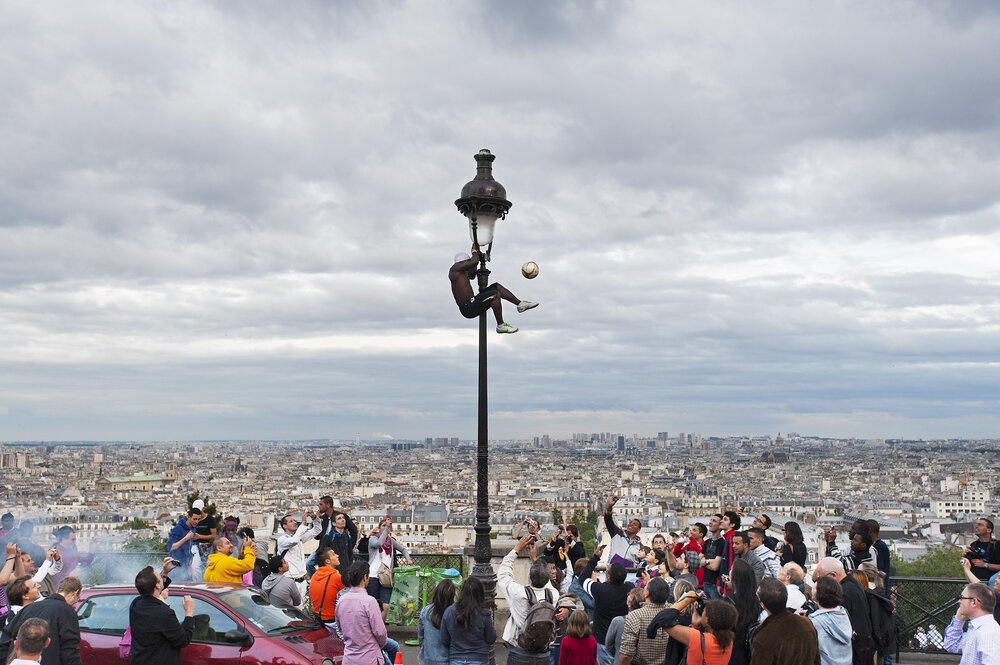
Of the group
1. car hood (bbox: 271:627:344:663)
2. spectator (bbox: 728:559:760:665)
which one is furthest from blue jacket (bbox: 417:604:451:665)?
spectator (bbox: 728:559:760:665)

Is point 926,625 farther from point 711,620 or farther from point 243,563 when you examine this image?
point 243,563

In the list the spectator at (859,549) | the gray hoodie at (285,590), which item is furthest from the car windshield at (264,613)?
the spectator at (859,549)

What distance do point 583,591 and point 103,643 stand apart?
4953 mm

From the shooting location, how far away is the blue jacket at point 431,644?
7.44 metres

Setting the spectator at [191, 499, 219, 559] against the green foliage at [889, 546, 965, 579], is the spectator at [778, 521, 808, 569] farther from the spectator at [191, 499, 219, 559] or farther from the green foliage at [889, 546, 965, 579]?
the green foliage at [889, 546, 965, 579]

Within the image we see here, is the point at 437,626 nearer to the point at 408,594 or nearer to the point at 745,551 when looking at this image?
the point at 745,551

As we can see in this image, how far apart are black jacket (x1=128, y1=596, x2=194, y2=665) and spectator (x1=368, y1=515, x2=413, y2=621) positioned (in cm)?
370

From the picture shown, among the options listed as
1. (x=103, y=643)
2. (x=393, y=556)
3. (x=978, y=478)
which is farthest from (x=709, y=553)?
(x=978, y=478)

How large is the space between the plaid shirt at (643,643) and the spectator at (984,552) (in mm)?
4880

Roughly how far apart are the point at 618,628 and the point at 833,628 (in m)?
1.77

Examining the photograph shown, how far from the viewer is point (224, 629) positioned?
25.0 feet

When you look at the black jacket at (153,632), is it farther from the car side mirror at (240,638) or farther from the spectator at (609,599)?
the spectator at (609,599)

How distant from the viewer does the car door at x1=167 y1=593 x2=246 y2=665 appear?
7492 mm

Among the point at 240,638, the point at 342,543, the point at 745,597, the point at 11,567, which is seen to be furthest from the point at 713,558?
the point at 11,567
